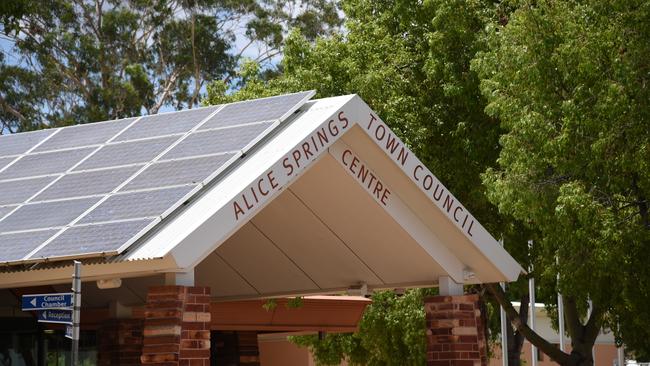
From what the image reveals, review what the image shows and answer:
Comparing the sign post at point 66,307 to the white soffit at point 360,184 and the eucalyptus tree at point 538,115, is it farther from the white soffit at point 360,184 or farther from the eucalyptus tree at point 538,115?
the eucalyptus tree at point 538,115

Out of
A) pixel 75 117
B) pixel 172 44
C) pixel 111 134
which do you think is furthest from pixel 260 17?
pixel 111 134

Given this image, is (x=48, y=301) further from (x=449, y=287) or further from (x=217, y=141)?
(x=449, y=287)

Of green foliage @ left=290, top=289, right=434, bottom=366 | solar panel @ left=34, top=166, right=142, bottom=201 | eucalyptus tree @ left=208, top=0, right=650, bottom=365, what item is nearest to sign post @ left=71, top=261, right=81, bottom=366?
solar panel @ left=34, top=166, right=142, bottom=201

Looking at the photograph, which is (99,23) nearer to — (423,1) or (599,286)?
(423,1)

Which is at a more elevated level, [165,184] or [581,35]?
[581,35]

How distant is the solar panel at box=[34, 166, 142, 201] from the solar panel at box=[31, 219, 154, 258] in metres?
0.94

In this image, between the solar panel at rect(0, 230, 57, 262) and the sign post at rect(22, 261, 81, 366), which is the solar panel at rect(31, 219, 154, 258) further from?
the sign post at rect(22, 261, 81, 366)

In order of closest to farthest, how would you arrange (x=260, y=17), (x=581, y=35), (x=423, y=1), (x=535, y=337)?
(x=581, y=35) < (x=423, y=1) < (x=535, y=337) < (x=260, y=17)

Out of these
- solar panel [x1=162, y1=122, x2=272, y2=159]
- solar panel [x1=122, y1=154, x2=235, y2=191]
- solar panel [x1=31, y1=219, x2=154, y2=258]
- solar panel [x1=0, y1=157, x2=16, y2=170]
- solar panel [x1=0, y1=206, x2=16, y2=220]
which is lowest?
solar panel [x1=31, y1=219, x2=154, y2=258]

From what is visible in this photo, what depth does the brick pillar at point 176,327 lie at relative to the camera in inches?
396

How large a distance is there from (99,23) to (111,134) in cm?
3459

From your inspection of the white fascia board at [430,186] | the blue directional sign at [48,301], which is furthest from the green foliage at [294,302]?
the blue directional sign at [48,301]

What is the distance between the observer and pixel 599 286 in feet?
68.3

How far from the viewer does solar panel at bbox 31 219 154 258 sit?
982 cm
